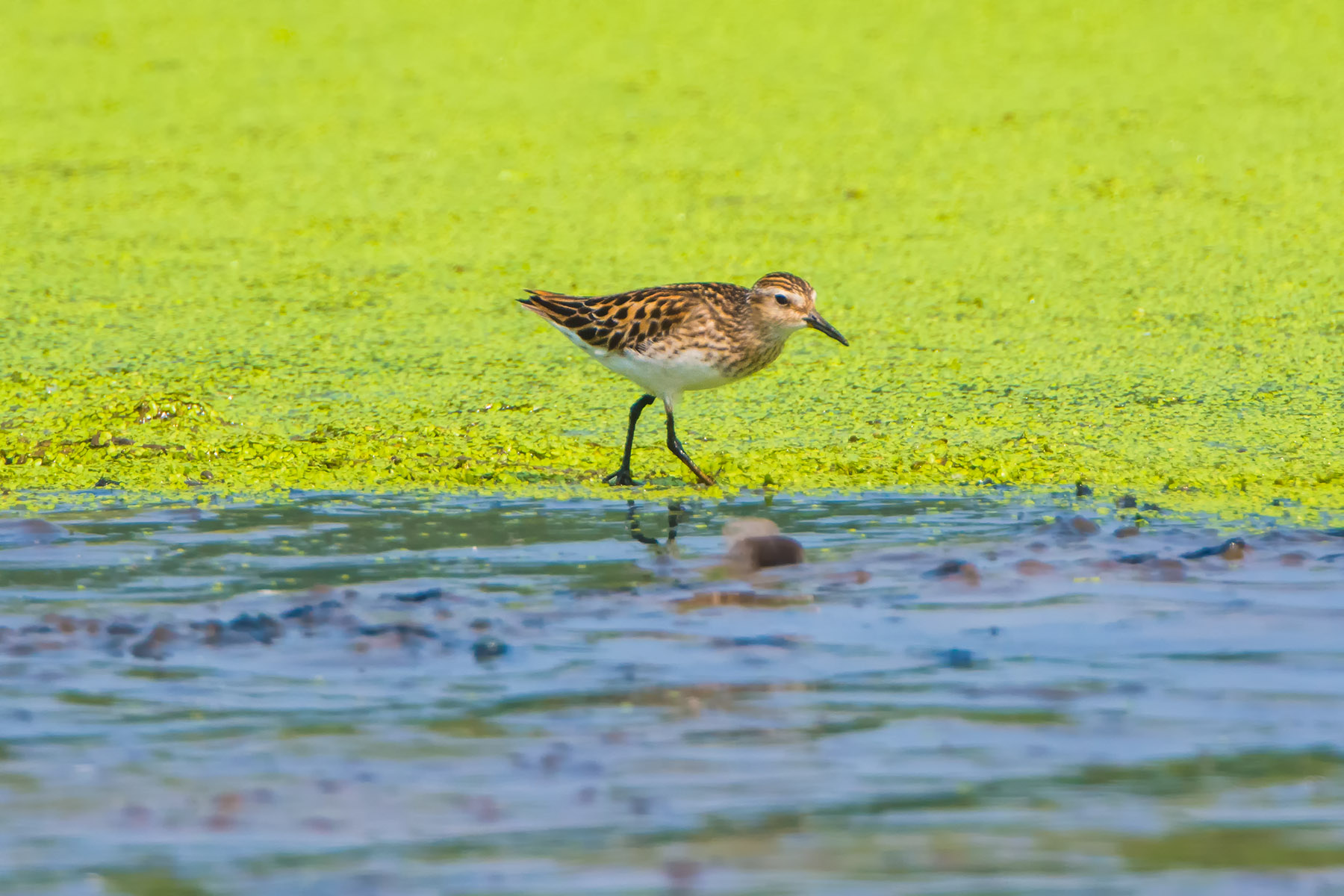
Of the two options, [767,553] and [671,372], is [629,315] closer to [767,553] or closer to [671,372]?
[671,372]

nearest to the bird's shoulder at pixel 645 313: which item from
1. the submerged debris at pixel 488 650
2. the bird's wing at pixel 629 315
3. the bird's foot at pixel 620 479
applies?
the bird's wing at pixel 629 315

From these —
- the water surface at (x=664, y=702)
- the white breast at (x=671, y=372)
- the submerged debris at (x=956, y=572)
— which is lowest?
the water surface at (x=664, y=702)

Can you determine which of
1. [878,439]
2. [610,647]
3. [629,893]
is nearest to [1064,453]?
[878,439]

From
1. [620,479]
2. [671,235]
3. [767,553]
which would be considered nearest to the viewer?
[767,553]

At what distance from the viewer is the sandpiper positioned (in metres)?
6.86

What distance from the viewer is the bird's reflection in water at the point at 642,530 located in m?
5.88

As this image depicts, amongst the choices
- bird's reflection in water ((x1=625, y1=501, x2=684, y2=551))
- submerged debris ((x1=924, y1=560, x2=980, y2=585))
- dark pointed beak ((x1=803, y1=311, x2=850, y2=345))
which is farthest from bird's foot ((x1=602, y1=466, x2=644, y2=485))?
submerged debris ((x1=924, y1=560, x2=980, y2=585))

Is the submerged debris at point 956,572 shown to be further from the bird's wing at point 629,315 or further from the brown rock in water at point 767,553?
the bird's wing at point 629,315

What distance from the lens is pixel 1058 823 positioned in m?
3.52

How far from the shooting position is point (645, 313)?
23.0 ft

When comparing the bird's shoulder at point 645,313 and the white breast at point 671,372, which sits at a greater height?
the bird's shoulder at point 645,313

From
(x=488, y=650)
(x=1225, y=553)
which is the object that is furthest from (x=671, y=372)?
(x=488, y=650)

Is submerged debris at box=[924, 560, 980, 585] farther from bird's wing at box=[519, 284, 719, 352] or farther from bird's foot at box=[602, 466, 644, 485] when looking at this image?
bird's wing at box=[519, 284, 719, 352]

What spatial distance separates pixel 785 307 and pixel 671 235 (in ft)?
9.48
